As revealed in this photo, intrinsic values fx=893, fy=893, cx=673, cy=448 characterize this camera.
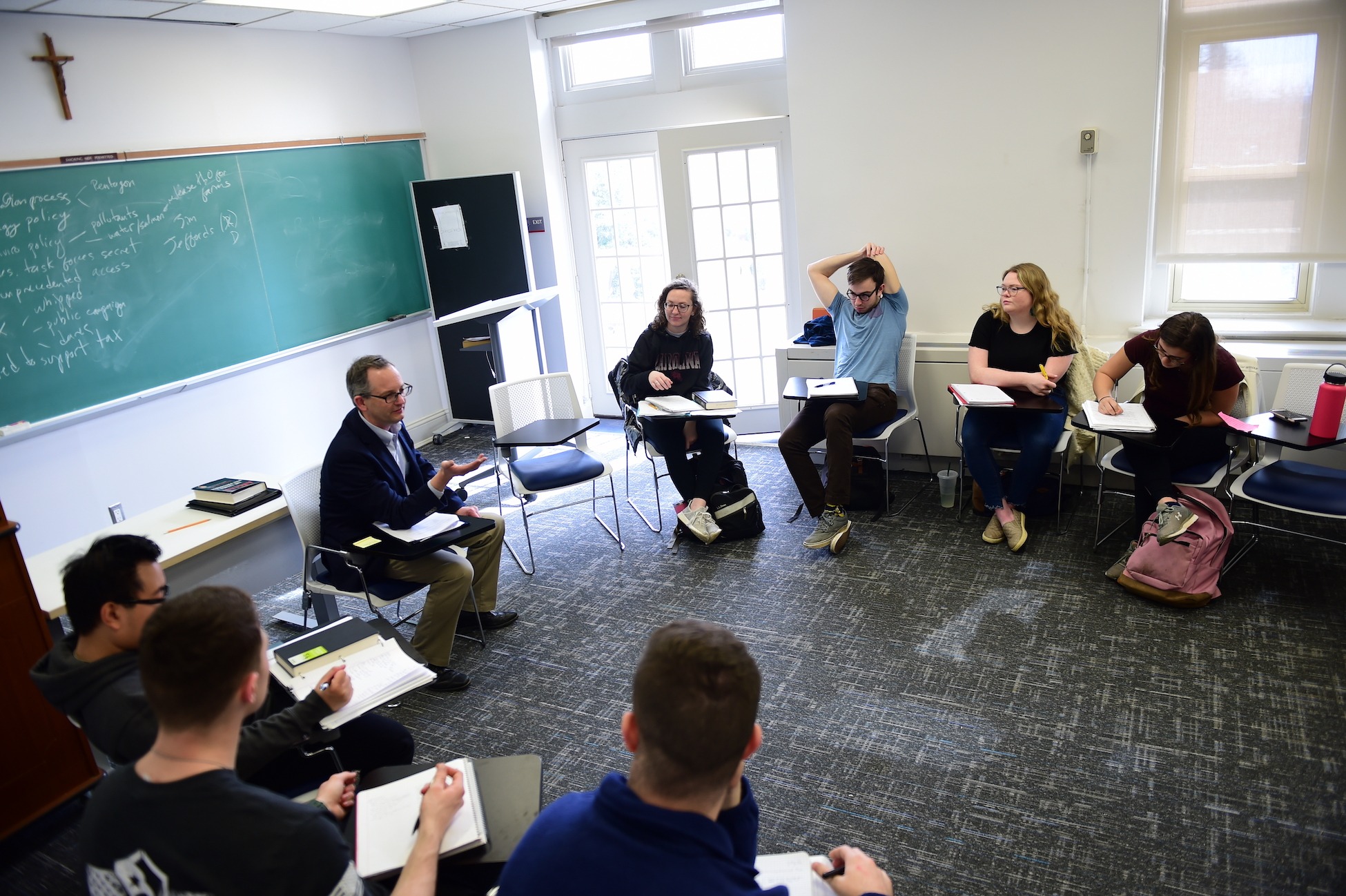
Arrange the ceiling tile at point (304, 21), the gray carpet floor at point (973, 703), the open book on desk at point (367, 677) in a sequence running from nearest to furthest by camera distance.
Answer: the open book on desk at point (367, 677) → the gray carpet floor at point (973, 703) → the ceiling tile at point (304, 21)

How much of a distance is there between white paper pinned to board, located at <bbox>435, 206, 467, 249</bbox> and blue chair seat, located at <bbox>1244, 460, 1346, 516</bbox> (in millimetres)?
4990

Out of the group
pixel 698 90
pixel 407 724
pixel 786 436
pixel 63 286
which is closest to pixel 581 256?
pixel 698 90

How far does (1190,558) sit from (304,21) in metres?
5.44

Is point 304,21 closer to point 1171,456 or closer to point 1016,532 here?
point 1016,532

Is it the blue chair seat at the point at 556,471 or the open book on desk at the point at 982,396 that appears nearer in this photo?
the open book on desk at the point at 982,396

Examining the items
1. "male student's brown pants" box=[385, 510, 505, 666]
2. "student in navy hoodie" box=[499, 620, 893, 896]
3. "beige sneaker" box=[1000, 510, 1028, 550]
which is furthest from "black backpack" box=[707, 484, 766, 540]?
"student in navy hoodie" box=[499, 620, 893, 896]

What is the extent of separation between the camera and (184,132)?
4.93m

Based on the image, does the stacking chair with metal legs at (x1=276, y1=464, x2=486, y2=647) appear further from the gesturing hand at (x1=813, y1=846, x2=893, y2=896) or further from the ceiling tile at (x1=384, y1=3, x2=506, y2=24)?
the ceiling tile at (x1=384, y1=3, x2=506, y2=24)

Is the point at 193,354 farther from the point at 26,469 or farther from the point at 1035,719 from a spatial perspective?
the point at 1035,719

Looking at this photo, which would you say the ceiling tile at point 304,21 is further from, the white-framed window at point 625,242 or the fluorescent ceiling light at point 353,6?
the white-framed window at point 625,242

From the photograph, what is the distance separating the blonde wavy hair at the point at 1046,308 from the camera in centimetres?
433

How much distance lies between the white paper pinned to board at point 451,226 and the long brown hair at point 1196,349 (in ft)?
14.8

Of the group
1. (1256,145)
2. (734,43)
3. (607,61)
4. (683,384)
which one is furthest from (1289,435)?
(607,61)

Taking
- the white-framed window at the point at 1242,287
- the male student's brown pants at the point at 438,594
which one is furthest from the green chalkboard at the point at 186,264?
the white-framed window at the point at 1242,287
